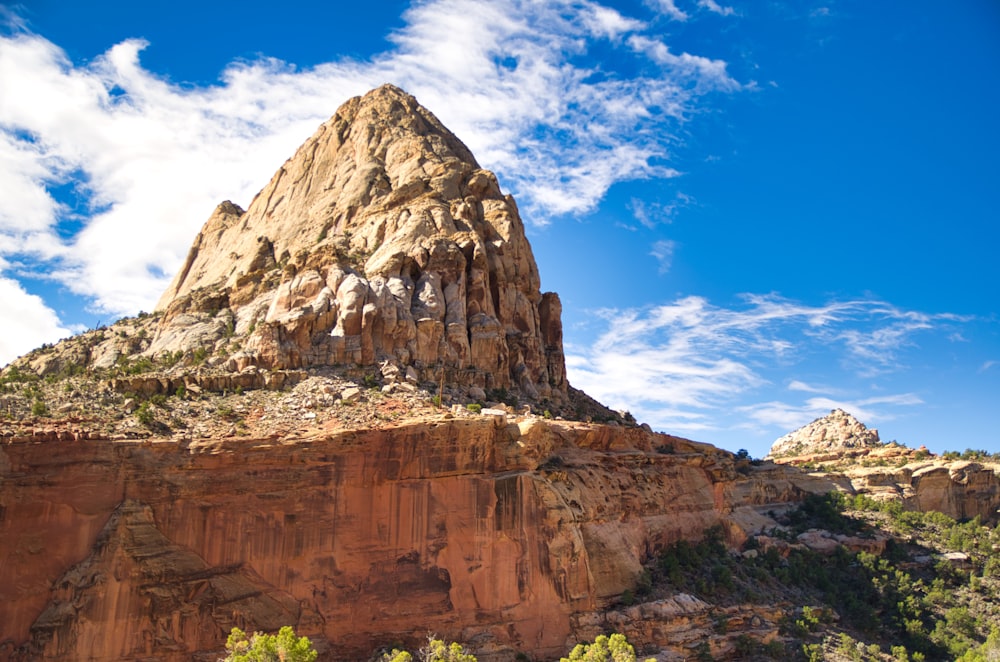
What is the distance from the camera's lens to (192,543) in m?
47.0

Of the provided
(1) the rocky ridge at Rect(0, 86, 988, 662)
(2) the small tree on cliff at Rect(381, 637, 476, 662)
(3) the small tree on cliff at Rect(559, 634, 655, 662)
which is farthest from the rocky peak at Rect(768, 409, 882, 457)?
(2) the small tree on cliff at Rect(381, 637, 476, 662)

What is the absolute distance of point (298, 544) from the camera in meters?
47.4

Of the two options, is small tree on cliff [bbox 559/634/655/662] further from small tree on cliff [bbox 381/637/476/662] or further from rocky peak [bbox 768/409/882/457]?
rocky peak [bbox 768/409/882/457]

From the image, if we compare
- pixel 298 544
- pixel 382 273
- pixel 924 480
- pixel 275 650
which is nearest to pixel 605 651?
pixel 275 650

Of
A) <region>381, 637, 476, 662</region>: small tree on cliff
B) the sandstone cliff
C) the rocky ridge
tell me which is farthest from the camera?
the sandstone cliff

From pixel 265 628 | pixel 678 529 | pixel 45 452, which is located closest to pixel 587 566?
pixel 678 529

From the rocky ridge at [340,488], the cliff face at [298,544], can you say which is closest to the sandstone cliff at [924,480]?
the rocky ridge at [340,488]

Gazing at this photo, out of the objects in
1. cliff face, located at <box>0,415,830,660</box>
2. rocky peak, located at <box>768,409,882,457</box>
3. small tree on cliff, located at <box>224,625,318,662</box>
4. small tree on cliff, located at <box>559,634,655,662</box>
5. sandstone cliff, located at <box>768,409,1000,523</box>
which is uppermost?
rocky peak, located at <box>768,409,882,457</box>

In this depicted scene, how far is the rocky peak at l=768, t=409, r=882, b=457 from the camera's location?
115944mm

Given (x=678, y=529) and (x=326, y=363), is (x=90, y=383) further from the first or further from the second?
(x=678, y=529)

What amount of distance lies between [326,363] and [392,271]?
9.65 meters

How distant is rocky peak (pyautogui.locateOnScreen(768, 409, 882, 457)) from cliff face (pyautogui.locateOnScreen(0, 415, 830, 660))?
7296cm

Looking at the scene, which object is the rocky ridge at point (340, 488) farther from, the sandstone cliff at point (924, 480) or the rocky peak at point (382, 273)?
the sandstone cliff at point (924, 480)

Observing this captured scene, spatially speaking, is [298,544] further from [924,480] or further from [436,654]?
[924,480]
